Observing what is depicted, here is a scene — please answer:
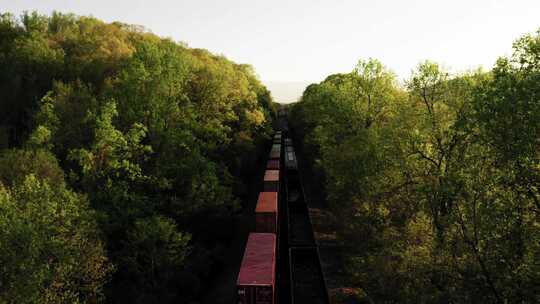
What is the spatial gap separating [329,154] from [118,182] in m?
18.0

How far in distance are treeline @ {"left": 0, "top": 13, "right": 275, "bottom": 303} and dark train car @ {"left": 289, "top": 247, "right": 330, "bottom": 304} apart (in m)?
6.73

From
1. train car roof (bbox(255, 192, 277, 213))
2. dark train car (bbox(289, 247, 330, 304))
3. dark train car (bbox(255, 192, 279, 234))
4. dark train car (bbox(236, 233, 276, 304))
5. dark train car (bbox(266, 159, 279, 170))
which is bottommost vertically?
dark train car (bbox(289, 247, 330, 304))

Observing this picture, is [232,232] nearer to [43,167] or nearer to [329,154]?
[329,154]

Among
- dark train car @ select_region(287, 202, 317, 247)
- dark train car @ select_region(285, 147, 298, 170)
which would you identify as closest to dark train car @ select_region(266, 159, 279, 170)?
dark train car @ select_region(287, 202, 317, 247)

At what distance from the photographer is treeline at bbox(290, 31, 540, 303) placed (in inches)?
529

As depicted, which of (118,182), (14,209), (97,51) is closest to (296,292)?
(118,182)

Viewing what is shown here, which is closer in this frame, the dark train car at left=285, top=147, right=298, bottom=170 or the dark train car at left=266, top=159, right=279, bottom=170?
the dark train car at left=266, top=159, right=279, bottom=170

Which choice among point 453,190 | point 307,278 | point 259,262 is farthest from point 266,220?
point 453,190

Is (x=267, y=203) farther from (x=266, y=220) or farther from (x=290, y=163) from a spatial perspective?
(x=290, y=163)

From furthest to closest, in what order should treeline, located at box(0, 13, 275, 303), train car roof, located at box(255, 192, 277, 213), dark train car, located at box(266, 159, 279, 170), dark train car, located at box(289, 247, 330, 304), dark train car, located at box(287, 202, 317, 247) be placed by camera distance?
dark train car, located at box(266, 159, 279, 170) < dark train car, located at box(287, 202, 317, 247) < train car roof, located at box(255, 192, 277, 213) < dark train car, located at box(289, 247, 330, 304) < treeline, located at box(0, 13, 275, 303)

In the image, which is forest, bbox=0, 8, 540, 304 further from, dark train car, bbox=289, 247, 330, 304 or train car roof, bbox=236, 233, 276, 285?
train car roof, bbox=236, 233, 276, 285

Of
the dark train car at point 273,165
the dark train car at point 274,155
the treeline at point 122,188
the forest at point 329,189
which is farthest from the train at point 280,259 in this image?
the dark train car at point 274,155

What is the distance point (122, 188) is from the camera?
28844 mm

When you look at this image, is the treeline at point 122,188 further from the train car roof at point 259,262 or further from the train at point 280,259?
the train car roof at point 259,262
